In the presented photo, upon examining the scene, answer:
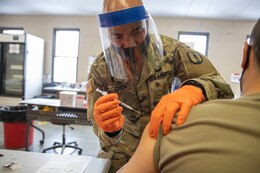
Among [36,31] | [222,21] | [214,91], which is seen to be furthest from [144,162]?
[36,31]

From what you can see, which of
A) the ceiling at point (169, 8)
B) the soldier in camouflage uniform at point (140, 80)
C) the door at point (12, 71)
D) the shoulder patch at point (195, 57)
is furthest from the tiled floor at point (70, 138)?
the ceiling at point (169, 8)

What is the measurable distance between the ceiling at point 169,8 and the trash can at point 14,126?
8.97ft

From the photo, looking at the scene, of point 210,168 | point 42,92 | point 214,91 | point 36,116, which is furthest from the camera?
point 42,92

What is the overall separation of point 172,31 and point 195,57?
4.69 metres

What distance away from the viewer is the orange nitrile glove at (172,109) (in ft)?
2.20

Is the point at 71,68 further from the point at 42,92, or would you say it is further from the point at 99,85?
the point at 99,85

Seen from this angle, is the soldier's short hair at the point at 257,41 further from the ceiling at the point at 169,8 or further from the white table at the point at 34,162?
the ceiling at the point at 169,8

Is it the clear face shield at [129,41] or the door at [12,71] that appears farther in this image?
the door at [12,71]

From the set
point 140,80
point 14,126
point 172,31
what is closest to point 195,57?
point 140,80

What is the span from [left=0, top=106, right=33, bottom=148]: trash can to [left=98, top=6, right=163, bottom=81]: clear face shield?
2.54m

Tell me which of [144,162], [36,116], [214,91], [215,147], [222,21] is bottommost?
[36,116]

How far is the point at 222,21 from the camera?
18.4 ft

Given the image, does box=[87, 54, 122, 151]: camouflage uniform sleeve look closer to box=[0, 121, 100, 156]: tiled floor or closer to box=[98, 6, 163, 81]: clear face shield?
box=[98, 6, 163, 81]: clear face shield

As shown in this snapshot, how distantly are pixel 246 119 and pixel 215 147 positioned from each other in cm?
10
